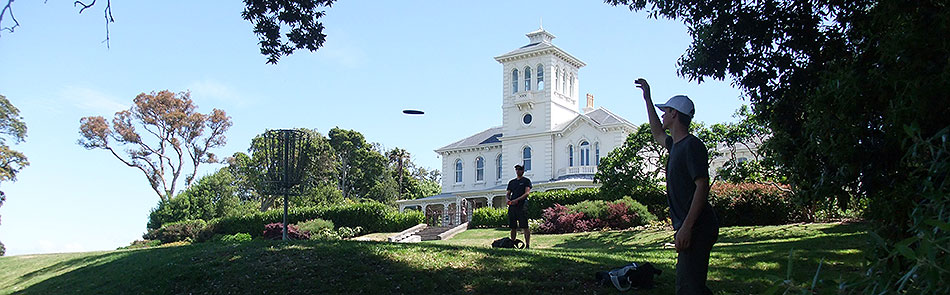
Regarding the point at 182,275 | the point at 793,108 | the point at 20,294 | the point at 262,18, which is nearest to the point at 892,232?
the point at 793,108

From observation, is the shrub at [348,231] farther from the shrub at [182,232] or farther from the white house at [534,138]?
the white house at [534,138]

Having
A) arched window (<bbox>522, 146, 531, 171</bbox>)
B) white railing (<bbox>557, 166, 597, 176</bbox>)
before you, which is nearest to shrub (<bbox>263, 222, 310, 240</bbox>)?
white railing (<bbox>557, 166, 597, 176</bbox>)

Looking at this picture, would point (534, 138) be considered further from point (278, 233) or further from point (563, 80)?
point (278, 233)

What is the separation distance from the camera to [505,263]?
9.50 m

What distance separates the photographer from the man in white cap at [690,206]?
15.2ft

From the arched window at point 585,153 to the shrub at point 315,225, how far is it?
18.9 metres

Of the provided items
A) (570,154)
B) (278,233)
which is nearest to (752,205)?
(278,233)

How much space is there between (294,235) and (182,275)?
2020 cm

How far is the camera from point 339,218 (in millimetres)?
36938

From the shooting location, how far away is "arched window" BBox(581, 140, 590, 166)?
46562 mm

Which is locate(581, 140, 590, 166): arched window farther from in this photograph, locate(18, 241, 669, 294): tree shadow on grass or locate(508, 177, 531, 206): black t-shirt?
locate(18, 241, 669, 294): tree shadow on grass

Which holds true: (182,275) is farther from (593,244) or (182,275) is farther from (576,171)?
(576,171)

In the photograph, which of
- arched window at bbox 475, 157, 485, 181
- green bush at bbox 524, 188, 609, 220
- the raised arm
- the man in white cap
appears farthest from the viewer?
arched window at bbox 475, 157, 485, 181

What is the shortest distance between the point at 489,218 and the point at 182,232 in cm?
1623
